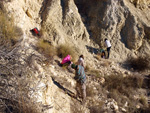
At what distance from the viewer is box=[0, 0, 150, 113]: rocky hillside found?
111 inches

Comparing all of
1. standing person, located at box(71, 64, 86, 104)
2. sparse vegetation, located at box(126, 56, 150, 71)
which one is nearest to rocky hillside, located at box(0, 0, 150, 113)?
sparse vegetation, located at box(126, 56, 150, 71)

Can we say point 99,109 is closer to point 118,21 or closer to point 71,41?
point 71,41

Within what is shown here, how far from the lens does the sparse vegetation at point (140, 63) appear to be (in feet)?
23.0

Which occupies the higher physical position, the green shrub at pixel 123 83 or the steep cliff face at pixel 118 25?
the steep cliff face at pixel 118 25

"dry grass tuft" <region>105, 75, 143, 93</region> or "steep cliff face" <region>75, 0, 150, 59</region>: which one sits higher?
"steep cliff face" <region>75, 0, 150, 59</region>

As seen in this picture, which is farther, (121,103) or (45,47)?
(45,47)

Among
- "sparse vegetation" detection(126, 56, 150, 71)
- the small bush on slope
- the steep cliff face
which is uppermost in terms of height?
the steep cliff face

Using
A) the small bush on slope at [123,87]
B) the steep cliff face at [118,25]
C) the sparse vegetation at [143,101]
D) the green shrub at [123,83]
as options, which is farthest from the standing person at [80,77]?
the steep cliff face at [118,25]

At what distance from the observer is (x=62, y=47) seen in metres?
6.07

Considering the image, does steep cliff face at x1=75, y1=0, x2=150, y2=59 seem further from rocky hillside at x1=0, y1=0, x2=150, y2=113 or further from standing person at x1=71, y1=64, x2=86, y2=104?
standing person at x1=71, y1=64, x2=86, y2=104

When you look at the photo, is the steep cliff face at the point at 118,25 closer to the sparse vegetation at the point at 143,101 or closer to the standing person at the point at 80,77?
the sparse vegetation at the point at 143,101

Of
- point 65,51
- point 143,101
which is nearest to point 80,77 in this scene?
point 65,51

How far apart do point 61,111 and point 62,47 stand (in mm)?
3228

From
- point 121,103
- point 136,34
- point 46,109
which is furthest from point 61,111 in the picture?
point 136,34
